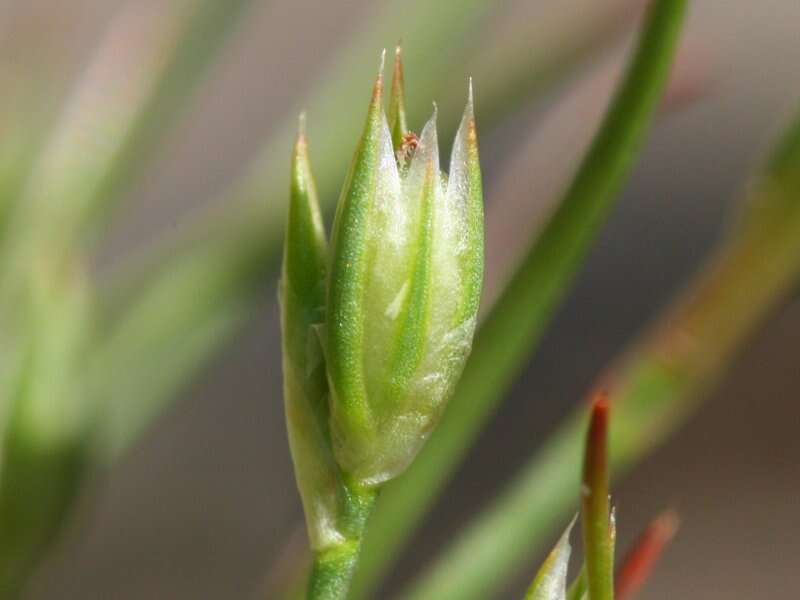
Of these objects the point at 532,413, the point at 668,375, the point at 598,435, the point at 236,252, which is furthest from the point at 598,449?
the point at 532,413

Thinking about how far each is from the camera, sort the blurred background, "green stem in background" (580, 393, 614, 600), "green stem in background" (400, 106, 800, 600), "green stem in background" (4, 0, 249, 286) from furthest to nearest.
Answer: the blurred background → "green stem in background" (4, 0, 249, 286) → "green stem in background" (400, 106, 800, 600) → "green stem in background" (580, 393, 614, 600)

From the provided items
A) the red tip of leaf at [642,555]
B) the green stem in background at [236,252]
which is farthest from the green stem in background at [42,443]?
the red tip of leaf at [642,555]

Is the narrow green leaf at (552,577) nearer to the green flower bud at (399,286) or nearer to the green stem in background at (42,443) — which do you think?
the green flower bud at (399,286)

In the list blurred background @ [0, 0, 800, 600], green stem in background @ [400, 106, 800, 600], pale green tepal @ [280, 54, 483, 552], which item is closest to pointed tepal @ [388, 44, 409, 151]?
pale green tepal @ [280, 54, 483, 552]

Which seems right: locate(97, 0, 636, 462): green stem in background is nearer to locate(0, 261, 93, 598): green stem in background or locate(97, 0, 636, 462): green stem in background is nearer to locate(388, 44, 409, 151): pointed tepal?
locate(0, 261, 93, 598): green stem in background

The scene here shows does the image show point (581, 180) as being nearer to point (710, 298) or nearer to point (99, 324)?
point (710, 298)

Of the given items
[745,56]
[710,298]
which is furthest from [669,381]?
[745,56]
